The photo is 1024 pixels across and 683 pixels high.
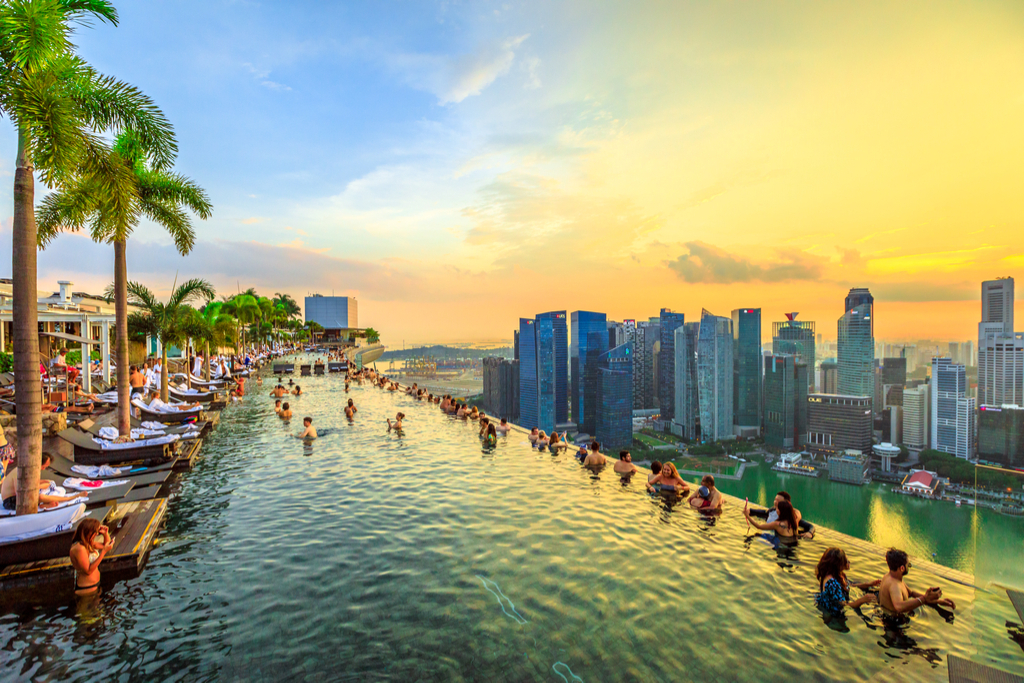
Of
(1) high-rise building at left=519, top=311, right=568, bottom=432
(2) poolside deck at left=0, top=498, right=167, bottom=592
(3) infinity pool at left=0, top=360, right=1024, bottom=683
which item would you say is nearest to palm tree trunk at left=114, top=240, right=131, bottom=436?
(3) infinity pool at left=0, top=360, right=1024, bottom=683

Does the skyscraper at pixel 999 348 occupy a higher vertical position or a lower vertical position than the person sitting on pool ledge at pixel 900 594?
higher

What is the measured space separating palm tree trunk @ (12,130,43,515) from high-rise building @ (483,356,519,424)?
87034 mm

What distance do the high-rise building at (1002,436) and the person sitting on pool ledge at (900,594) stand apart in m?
1.56

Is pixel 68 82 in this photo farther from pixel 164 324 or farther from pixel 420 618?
pixel 164 324

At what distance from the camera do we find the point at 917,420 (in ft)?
206

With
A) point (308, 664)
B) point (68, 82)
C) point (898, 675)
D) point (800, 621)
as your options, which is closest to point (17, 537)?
point (308, 664)

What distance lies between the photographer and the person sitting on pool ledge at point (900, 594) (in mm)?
5398

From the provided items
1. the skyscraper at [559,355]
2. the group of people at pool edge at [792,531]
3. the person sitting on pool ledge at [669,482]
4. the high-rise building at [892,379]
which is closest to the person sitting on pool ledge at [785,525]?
the group of people at pool edge at [792,531]

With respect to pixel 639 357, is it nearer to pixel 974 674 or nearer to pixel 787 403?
pixel 787 403

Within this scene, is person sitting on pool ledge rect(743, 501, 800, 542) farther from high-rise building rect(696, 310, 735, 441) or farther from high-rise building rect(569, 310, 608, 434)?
high-rise building rect(696, 310, 735, 441)

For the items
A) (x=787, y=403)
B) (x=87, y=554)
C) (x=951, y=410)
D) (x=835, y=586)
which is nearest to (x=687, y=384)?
(x=787, y=403)

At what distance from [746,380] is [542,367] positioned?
46.2m

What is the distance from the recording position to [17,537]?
19.5 ft

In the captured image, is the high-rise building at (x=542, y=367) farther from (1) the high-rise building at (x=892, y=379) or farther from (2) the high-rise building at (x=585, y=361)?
(1) the high-rise building at (x=892, y=379)
